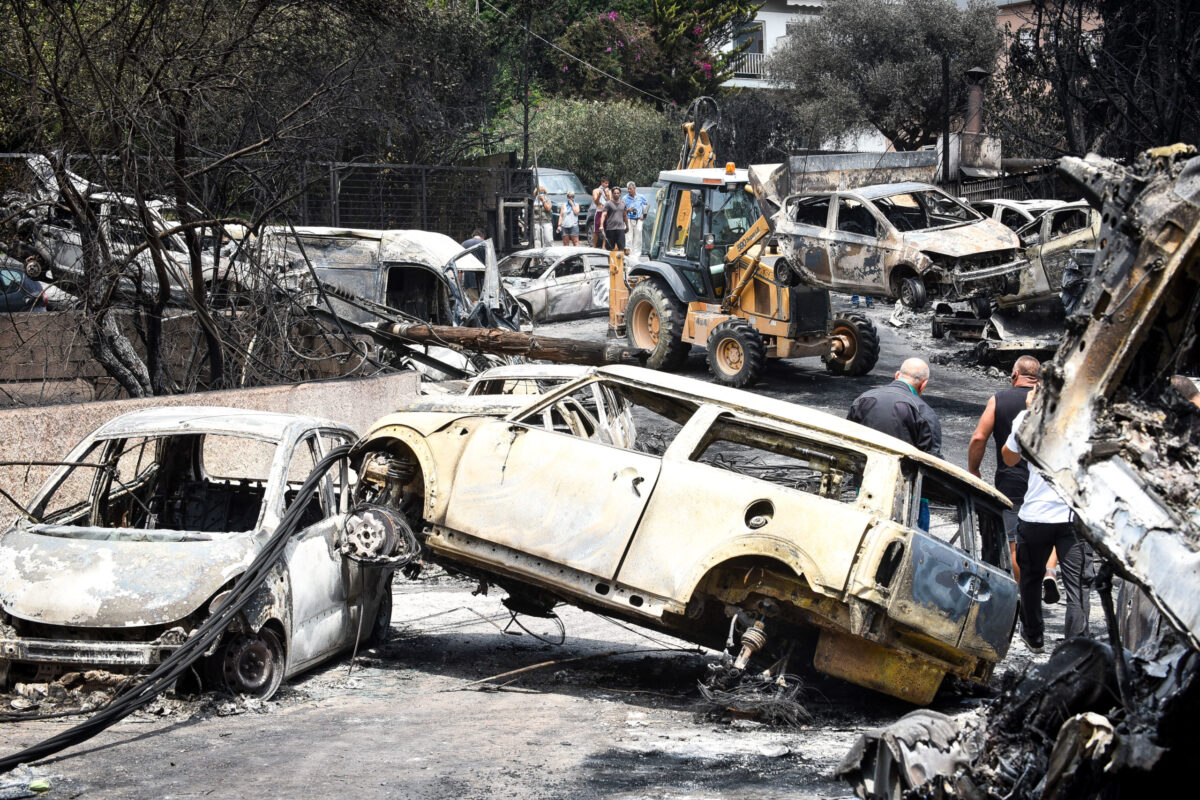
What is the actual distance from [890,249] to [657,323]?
12.0 feet

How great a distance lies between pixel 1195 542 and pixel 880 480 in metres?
3.40

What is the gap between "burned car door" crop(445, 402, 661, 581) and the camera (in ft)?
22.2

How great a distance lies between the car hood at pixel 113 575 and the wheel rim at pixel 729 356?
10.7 meters

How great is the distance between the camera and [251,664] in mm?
6504

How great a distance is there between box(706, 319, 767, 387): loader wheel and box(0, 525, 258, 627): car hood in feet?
34.4

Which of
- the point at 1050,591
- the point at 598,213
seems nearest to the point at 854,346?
the point at 1050,591

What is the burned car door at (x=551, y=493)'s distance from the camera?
6762 millimetres

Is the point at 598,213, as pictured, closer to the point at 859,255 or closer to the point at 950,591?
the point at 859,255

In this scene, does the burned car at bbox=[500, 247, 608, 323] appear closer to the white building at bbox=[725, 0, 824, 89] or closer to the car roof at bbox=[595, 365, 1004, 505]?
the car roof at bbox=[595, 365, 1004, 505]

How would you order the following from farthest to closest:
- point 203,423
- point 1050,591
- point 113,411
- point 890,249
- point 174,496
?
point 890,249
point 113,411
point 1050,591
point 174,496
point 203,423

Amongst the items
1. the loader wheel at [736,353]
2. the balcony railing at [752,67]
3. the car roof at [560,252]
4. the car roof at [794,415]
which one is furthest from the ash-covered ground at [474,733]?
the balcony railing at [752,67]

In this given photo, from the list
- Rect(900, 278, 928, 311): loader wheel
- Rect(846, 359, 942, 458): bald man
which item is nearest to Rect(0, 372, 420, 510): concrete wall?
Rect(846, 359, 942, 458): bald man

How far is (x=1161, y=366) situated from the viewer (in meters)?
3.78

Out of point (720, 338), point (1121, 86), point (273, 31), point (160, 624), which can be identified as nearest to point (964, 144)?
point (1121, 86)
